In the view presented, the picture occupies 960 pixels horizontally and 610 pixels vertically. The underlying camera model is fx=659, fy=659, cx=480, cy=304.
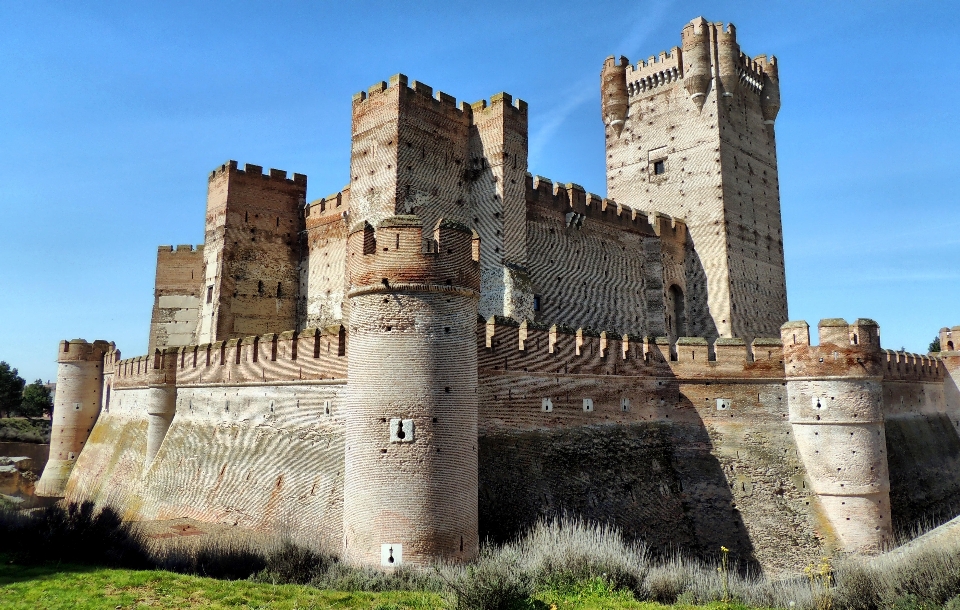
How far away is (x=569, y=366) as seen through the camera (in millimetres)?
15531

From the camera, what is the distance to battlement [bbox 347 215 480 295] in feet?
36.1

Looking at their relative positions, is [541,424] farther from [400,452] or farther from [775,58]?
[775,58]

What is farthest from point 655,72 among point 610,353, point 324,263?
point 610,353

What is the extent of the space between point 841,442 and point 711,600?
8043mm

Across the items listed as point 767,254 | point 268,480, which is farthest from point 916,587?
point 767,254

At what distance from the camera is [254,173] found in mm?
24812


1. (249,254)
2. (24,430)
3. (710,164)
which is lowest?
(24,430)

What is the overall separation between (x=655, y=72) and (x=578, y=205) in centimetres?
979

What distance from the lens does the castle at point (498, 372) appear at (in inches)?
434

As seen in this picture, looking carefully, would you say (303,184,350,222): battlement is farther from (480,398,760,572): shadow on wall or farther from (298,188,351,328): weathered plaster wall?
(480,398,760,572): shadow on wall

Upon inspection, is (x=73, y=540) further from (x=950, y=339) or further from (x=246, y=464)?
(x=950, y=339)

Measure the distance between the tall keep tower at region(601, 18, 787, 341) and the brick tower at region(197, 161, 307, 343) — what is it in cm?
1503

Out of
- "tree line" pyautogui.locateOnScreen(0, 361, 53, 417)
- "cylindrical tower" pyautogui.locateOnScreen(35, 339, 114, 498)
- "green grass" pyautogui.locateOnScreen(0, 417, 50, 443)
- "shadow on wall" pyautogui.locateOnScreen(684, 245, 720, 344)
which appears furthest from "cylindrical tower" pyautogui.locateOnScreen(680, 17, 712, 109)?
"tree line" pyautogui.locateOnScreen(0, 361, 53, 417)

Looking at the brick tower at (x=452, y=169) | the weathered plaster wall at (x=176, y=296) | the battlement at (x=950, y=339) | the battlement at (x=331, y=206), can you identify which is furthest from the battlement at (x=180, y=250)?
the battlement at (x=950, y=339)
